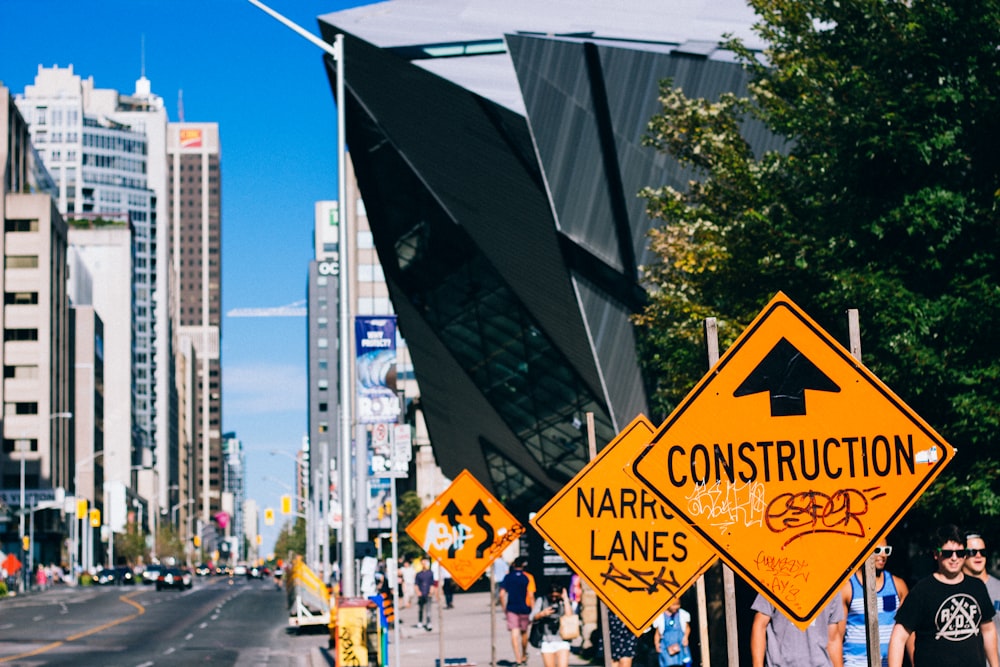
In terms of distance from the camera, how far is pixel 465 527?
19422 millimetres

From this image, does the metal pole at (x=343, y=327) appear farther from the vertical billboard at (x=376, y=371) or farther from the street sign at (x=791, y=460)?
the street sign at (x=791, y=460)

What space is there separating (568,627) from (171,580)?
221ft

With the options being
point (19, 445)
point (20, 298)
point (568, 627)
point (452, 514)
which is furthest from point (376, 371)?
point (20, 298)

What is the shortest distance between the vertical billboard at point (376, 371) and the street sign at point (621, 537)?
14.5 meters

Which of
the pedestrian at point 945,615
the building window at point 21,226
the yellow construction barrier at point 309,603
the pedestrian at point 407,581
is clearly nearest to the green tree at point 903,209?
the pedestrian at point 945,615

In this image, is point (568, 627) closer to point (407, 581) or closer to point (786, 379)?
point (786, 379)

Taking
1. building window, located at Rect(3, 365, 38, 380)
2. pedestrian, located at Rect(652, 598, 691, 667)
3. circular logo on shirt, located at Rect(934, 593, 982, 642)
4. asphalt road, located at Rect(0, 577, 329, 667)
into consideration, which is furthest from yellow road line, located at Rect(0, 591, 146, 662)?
building window, located at Rect(3, 365, 38, 380)

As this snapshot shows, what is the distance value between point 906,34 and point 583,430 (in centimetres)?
3816

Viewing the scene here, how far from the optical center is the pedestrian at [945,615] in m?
8.41

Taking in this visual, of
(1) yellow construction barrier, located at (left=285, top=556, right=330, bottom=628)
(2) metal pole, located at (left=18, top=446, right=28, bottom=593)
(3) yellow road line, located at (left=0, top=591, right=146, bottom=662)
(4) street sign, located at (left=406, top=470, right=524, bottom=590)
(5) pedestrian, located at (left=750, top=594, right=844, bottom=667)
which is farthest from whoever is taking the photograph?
(2) metal pole, located at (left=18, top=446, right=28, bottom=593)

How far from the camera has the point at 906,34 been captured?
1819 cm

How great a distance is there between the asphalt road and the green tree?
1267cm

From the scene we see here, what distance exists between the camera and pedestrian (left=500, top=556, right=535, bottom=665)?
2164 centimetres

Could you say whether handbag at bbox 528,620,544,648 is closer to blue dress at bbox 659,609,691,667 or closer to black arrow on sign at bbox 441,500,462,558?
black arrow on sign at bbox 441,500,462,558
